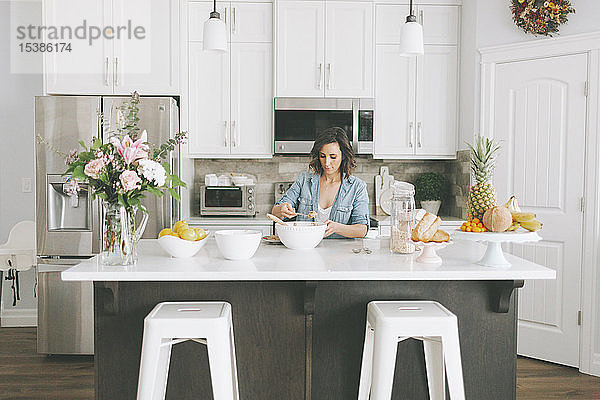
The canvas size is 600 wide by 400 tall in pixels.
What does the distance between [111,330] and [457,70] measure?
344cm

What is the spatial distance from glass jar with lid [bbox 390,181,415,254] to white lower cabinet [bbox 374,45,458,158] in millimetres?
2165

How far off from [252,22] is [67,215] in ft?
6.63

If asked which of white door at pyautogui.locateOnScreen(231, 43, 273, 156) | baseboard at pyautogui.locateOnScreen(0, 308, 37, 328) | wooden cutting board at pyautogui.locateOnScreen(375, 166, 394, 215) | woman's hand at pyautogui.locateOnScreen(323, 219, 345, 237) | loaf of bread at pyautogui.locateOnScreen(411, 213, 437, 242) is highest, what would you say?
white door at pyautogui.locateOnScreen(231, 43, 273, 156)

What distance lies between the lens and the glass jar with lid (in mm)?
2621

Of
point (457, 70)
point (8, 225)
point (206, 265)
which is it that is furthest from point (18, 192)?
point (457, 70)

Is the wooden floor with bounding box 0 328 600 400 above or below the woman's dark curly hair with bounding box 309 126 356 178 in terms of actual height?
below

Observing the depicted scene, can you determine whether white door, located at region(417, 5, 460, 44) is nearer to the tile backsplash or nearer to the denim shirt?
the tile backsplash

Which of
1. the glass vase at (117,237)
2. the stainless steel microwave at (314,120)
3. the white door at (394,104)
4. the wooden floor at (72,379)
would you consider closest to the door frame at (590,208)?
the wooden floor at (72,379)

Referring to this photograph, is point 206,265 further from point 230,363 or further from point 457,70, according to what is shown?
point 457,70

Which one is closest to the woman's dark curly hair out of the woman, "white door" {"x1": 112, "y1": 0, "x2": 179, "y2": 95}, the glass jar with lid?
the woman

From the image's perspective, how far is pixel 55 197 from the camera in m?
4.14

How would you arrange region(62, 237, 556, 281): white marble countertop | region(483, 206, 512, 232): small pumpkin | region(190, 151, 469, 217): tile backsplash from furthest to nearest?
region(190, 151, 469, 217): tile backsplash < region(483, 206, 512, 232): small pumpkin < region(62, 237, 556, 281): white marble countertop

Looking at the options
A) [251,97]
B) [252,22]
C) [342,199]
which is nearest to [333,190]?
[342,199]

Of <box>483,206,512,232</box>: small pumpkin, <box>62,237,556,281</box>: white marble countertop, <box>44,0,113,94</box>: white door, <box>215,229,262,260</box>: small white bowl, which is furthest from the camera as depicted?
<box>44,0,113,94</box>: white door
